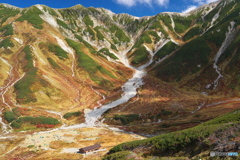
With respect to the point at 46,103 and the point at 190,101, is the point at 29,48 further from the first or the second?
the point at 190,101

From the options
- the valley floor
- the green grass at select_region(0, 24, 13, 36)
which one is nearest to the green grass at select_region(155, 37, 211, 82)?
the valley floor

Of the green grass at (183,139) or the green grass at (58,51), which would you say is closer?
the green grass at (183,139)

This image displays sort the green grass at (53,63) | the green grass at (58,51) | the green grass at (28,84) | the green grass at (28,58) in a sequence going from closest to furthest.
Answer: the green grass at (28,84), the green grass at (28,58), the green grass at (53,63), the green grass at (58,51)

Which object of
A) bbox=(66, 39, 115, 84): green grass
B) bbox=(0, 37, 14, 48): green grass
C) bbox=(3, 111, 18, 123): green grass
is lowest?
bbox=(3, 111, 18, 123): green grass

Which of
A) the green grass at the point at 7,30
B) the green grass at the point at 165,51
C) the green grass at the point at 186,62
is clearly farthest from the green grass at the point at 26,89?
the green grass at the point at 165,51

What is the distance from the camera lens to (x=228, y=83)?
104m

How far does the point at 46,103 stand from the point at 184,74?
331ft

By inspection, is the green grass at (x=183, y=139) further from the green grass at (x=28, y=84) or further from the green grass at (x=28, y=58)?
the green grass at (x=28, y=58)

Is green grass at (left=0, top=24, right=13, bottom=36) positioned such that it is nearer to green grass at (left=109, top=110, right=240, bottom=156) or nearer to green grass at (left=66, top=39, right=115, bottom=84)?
green grass at (left=66, top=39, right=115, bottom=84)

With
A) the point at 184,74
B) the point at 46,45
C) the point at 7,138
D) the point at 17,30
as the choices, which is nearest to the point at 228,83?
the point at 184,74

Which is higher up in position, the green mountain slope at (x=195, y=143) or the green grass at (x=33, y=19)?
the green grass at (x=33, y=19)

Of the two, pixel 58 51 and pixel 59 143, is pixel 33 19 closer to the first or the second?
pixel 58 51

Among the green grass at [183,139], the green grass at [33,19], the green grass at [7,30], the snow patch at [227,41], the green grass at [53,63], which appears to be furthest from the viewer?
the green grass at [33,19]

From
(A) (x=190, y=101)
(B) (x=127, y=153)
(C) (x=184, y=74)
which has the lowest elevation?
(B) (x=127, y=153)
